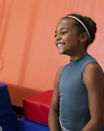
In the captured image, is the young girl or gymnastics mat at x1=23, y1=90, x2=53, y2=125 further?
gymnastics mat at x1=23, y1=90, x2=53, y2=125

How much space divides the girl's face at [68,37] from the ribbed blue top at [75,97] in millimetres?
54

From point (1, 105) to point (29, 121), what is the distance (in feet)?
0.84

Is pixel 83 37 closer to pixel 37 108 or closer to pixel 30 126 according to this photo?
pixel 37 108

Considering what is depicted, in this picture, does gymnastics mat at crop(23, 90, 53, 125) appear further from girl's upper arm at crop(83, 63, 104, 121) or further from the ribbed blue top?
girl's upper arm at crop(83, 63, 104, 121)

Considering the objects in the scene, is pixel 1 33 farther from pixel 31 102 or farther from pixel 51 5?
pixel 31 102

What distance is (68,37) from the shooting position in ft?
2.53

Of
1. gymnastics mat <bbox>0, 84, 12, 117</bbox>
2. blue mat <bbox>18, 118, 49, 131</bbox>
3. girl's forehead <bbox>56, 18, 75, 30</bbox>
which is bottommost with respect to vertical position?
blue mat <bbox>18, 118, 49, 131</bbox>

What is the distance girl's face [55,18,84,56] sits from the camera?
2.53 ft

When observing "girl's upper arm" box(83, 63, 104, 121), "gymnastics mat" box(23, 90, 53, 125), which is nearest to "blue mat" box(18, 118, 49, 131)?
"gymnastics mat" box(23, 90, 53, 125)

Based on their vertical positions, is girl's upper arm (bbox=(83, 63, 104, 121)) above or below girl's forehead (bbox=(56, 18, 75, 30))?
below

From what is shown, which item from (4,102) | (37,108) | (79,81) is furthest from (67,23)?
(4,102)

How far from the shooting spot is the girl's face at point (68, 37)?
77cm

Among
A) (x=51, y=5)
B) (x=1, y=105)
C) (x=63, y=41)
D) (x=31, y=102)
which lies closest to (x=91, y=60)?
(x=63, y=41)

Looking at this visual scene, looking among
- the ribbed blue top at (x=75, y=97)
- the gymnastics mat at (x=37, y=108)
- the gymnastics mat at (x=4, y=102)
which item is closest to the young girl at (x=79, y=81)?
the ribbed blue top at (x=75, y=97)
